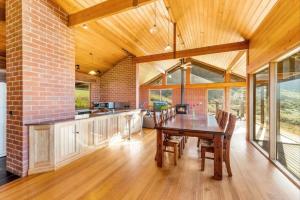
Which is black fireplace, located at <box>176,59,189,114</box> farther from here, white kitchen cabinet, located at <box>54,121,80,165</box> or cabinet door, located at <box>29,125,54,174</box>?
cabinet door, located at <box>29,125,54,174</box>

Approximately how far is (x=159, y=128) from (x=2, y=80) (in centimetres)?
363

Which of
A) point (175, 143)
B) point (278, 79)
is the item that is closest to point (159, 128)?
point (175, 143)

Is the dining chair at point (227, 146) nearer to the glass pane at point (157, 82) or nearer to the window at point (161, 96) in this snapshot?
the window at point (161, 96)

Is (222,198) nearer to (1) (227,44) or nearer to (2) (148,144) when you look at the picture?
(2) (148,144)

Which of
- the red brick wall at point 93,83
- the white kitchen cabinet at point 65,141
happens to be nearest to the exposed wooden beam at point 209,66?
the red brick wall at point 93,83

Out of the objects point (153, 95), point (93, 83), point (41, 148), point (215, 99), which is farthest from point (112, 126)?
point (215, 99)

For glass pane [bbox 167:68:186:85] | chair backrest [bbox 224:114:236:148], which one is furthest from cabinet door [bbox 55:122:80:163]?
glass pane [bbox 167:68:186:85]

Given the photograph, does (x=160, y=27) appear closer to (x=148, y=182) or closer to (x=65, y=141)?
(x=65, y=141)

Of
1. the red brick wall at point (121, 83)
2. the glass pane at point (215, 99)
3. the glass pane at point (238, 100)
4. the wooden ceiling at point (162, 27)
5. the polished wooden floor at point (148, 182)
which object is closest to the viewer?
the polished wooden floor at point (148, 182)

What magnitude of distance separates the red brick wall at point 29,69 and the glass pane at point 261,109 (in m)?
4.55

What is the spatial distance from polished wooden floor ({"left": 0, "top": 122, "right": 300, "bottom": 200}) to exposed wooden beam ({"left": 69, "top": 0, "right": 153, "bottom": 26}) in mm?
2822

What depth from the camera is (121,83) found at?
6516mm

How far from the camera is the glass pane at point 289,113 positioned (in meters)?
2.41

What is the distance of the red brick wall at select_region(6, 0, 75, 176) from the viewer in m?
2.48
